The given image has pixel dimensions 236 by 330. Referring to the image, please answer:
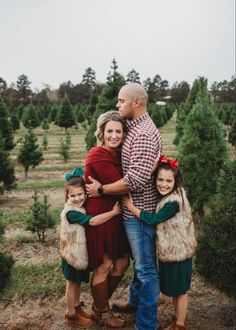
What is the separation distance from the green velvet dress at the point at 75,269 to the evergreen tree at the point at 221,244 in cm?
165

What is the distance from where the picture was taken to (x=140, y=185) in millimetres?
3539

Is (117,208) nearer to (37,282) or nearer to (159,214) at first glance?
(159,214)

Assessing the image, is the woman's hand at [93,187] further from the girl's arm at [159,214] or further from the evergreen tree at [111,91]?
the evergreen tree at [111,91]

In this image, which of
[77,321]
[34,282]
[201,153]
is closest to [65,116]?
[201,153]

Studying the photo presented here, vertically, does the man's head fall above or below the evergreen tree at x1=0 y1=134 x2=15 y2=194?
above

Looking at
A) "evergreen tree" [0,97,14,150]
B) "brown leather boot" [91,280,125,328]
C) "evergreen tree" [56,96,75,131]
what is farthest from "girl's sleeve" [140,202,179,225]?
"evergreen tree" [56,96,75,131]

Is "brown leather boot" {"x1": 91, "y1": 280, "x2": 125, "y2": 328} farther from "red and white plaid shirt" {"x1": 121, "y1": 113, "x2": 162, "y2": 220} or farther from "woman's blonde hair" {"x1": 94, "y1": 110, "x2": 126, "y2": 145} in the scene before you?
"woman's blonde hair" {"x1": 94, "y1": 110, "x2": 126, "y2": 145}

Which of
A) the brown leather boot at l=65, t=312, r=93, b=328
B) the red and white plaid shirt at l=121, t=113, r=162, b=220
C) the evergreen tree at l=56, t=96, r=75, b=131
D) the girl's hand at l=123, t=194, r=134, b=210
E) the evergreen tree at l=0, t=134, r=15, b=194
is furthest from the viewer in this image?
the evergreen tree at l=56, t=96, r=75, b=131

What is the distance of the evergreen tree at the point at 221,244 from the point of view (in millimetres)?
4363

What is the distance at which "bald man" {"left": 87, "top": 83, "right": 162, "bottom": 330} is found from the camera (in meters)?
3.51

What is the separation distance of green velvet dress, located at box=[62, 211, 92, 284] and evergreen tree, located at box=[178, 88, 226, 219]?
4.53 m

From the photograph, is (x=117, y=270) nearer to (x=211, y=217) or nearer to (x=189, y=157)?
(x=211, y=217)

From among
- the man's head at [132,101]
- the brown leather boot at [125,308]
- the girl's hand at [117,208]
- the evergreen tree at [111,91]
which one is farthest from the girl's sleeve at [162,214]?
the evergreen tree at [111,91]

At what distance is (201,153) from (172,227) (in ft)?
14.9
